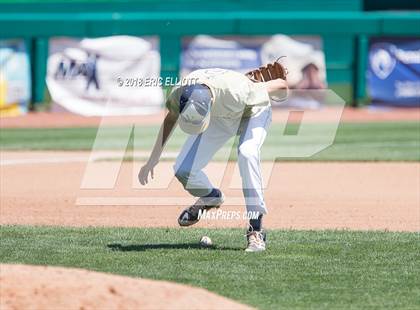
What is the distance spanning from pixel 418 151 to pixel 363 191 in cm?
528

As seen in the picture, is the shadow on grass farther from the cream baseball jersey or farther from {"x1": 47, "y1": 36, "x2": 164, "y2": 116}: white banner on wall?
{"x1": 47, "y1": 36, "x2": 164, "y2": 116}: white banner on wall

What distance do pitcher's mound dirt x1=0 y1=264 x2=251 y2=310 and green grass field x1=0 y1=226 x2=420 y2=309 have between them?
83 centimetres

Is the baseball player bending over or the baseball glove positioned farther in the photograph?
the baseball glove

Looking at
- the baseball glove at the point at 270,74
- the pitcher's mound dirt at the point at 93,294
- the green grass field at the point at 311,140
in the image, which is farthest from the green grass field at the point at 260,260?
the green grass field at the point at 311,140

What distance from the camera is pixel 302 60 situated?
27812 millimetres

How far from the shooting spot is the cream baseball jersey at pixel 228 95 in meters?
8.98

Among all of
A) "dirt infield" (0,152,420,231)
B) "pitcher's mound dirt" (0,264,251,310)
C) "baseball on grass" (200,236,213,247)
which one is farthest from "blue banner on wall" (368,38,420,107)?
"pitcher's mound dirt" (0,264,251,310)

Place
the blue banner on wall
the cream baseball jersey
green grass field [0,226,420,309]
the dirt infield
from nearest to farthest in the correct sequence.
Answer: green grass field [0,226,420,309] → the cream baseball jersey → the dirt infield → the blue banner on wall

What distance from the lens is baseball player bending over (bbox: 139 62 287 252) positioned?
29.0 ft

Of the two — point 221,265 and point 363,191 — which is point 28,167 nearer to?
point 363,191

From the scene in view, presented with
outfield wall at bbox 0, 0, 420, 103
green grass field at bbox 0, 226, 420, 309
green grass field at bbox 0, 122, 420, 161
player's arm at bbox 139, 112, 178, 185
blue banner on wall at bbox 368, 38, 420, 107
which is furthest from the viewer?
blue banner on wall at bbox 368, 38, 420, 107

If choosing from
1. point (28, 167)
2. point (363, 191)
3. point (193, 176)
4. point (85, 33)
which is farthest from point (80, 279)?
point (85, 33)

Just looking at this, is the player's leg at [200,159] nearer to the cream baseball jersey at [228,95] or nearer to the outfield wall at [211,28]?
the cream baseball jersey at [228,95]

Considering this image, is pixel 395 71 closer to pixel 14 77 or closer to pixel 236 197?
pixel 14 77
